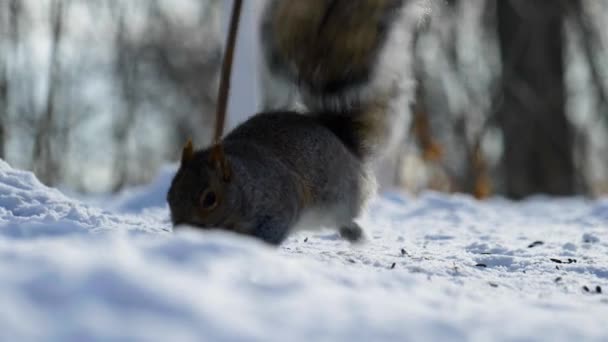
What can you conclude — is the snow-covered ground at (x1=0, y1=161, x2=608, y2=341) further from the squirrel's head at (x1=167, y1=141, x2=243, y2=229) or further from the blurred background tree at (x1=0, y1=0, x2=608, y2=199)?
the blurred background tree at (x1=0, y1=0, x2=608, y2=199)

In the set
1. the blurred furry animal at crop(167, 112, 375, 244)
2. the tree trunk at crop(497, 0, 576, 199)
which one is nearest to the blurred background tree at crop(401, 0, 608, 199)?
the tree trunk at crop(497, 0, 576, 199)

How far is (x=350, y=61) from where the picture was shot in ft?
7.97

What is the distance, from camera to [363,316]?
93 cm

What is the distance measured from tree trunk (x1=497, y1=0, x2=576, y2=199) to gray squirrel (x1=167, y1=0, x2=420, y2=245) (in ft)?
16.0

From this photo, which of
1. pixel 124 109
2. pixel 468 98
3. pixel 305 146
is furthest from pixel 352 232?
pixel 124 109

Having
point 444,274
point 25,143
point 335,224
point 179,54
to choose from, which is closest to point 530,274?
point 444,274

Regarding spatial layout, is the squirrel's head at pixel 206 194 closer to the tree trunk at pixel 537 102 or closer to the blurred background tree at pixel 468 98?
the blurred background tree at pixel 468 98

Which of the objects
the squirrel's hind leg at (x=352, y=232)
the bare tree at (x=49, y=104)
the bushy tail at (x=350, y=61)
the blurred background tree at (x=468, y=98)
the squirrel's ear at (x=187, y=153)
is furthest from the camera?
the blurred background tree at (x=468, y=98)

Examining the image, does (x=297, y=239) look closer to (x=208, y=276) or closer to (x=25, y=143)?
(x=208, y=276)

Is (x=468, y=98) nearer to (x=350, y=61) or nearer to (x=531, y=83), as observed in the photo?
(x=531, y=83)

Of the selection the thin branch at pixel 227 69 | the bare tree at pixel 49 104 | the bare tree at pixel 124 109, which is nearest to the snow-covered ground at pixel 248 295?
the thin branch at pixel 227 69

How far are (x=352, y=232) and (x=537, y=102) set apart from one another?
5259 millimetres

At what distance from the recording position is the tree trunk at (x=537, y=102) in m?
7.15

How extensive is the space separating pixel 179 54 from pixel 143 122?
40.9 inches
